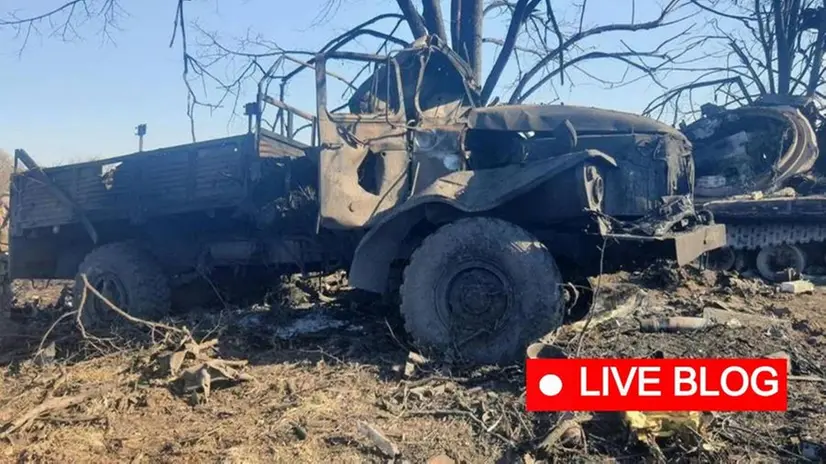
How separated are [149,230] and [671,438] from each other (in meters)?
6.06

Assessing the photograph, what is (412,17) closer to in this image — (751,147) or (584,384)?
(751,147)

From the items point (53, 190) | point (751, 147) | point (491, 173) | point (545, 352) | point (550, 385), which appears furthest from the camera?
point (751, 147)

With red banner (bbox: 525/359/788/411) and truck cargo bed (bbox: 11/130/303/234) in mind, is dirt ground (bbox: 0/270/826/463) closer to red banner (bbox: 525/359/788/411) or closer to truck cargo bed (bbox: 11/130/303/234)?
red banner (bbox: 525/359/788/411)

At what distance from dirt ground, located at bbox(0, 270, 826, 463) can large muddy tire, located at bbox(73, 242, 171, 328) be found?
1.86 feet

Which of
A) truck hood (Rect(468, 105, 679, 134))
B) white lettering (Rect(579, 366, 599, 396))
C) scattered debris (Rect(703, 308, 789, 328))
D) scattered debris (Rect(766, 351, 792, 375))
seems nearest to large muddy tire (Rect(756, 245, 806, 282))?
scattered debris (Rect(703, 308, 789, 328))

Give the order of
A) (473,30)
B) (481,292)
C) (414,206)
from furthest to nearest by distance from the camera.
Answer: (473,30) < (414,206) < (481,292)

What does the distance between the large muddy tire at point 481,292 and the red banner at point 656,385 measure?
76 centimetres

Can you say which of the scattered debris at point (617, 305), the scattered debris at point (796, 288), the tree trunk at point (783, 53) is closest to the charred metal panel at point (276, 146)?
the scattered debris at point (617, 305)

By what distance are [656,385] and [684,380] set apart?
0.23 metres

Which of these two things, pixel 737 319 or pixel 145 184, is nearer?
pixel 737 319

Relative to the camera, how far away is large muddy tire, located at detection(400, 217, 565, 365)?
520cm

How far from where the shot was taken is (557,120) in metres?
6.21

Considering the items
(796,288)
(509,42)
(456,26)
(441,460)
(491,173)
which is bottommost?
(441,460)

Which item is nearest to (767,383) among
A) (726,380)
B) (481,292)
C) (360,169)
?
(726,380)
